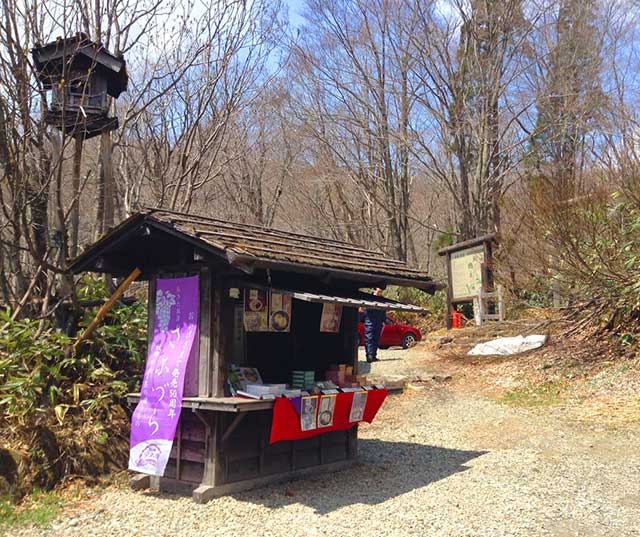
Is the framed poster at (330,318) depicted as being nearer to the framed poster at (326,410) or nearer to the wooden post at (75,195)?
the framed poster at (326,410)

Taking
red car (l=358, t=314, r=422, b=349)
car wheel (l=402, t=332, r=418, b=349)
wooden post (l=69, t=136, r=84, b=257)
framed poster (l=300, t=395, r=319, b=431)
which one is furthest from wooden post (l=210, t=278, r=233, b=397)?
car wheel (l=402, t=332, r=418, b=349)

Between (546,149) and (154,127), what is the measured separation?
1290 centimetres

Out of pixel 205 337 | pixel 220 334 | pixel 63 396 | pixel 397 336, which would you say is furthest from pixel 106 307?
pixel 397 336

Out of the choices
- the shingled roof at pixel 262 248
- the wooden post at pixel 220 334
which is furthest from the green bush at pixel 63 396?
the wooden post at pixel 220 334

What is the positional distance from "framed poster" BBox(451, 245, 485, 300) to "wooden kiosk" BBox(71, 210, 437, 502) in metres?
10.2

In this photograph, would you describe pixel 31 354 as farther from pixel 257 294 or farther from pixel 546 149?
pixel 546 149

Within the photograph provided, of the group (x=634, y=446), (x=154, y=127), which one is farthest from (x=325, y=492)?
(x=154, y=127)

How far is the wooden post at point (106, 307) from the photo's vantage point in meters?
7.71

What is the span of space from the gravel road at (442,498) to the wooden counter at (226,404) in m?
1.04

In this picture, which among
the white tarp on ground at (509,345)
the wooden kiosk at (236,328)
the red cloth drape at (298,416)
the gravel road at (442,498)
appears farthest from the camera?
the white tarp on ground at (509,345)

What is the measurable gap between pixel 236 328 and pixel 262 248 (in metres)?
1.17

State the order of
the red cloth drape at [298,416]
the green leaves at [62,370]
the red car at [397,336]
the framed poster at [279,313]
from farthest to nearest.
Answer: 1. the red car at [397,336]
2. the green leaves at [62,370]
3. the framed poster at [279,313]
4. the red cloth drape at [298,416]

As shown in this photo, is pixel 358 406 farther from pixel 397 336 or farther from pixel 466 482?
pixel 397 336

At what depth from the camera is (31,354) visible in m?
8.51
